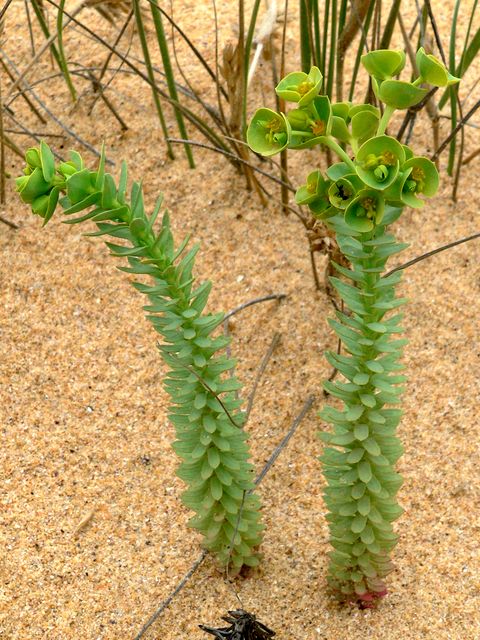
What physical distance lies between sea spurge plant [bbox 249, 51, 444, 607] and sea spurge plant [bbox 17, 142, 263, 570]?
0.14 metres

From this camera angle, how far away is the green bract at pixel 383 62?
2.96ft

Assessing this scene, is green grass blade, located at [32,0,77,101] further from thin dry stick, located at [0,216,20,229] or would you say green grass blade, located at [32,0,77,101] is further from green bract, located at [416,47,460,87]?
green bract, located at [416,47,460,87]

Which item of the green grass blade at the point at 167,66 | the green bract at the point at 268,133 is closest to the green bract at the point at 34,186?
the green bract at the point at 268,133

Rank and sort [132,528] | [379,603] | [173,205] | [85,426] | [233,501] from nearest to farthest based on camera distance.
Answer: [233,501]
[379,603]
[132,528]
[85,426]
[173,205]

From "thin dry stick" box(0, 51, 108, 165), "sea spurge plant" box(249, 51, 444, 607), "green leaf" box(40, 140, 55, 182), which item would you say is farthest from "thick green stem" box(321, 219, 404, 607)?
"thin dry stick" box(0, 51, 108, 165)

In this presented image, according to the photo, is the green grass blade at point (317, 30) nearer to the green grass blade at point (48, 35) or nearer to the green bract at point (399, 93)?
the green grass blade at point (48, 35)

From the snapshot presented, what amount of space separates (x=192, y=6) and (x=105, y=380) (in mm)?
1349

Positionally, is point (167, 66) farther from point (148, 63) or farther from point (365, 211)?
point (365, 211)

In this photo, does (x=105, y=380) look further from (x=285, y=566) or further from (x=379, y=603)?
(x=379, y=603)

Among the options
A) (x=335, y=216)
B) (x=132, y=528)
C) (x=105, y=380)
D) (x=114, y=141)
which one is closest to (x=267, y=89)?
(x=114, y=141)

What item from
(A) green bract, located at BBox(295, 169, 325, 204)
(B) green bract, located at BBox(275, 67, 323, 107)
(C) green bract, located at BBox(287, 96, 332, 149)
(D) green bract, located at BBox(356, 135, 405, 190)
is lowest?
(A) green bract, located at BBox(295, 169, 325, 204)

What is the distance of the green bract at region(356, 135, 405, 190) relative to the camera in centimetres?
86

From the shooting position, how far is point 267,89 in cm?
234

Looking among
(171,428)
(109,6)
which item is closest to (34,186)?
(171,428)
